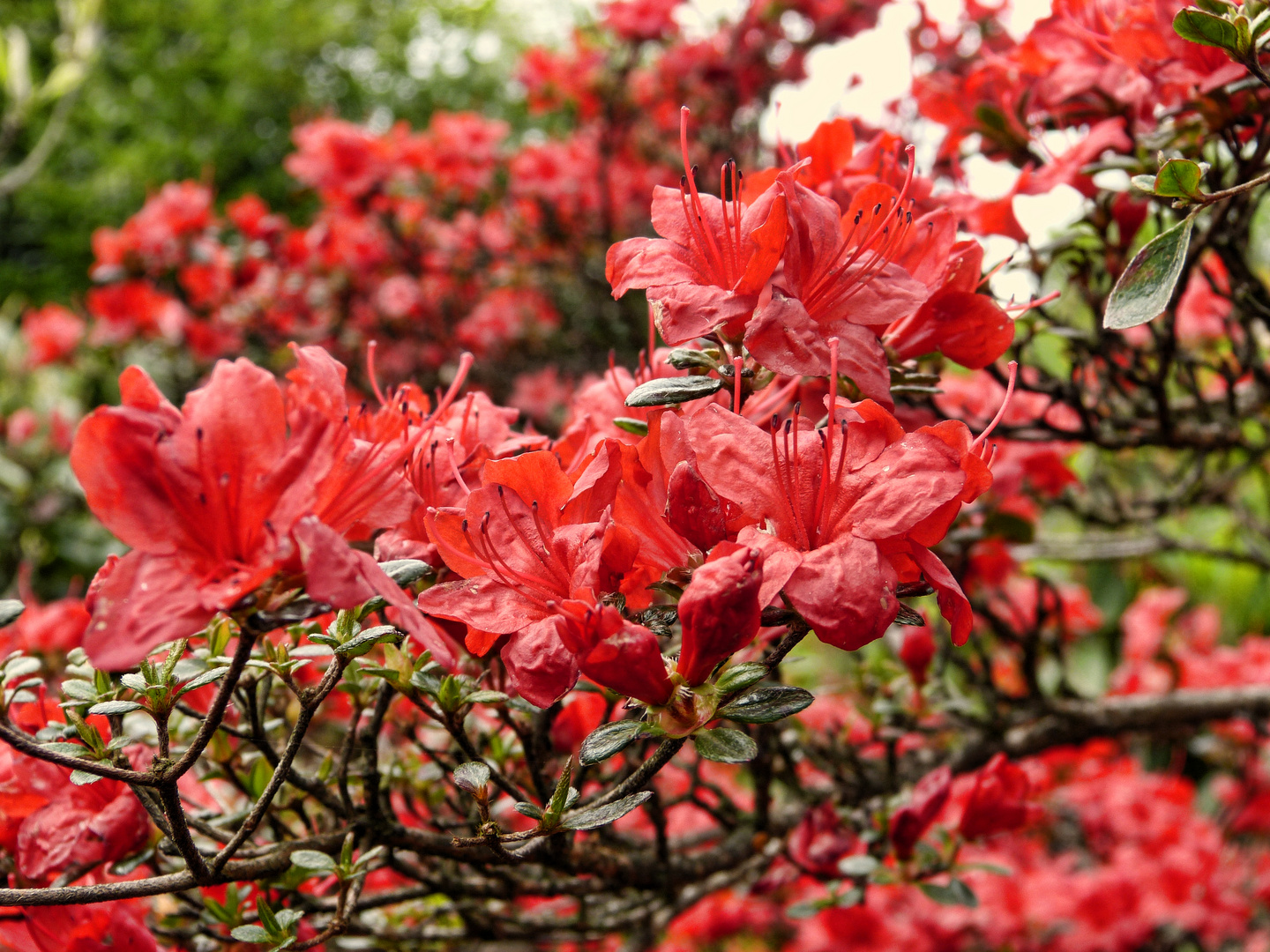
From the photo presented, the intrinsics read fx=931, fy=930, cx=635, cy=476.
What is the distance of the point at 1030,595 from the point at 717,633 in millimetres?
2557

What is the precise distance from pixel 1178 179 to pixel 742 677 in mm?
549

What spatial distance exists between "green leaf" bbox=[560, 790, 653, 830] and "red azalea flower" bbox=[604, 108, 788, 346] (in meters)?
0.35

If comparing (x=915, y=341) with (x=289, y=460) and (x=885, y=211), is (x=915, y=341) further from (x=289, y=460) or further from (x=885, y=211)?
(x=289, y=460)

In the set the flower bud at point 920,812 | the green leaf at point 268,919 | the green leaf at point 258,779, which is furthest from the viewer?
the flower bud at point 920,812

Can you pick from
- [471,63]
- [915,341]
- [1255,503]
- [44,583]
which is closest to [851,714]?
[915,341]

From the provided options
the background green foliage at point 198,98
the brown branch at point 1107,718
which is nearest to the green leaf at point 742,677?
the brown branch at point 1107,718

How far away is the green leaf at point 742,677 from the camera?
2.28 ft

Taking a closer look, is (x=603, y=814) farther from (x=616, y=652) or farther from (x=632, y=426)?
(x=632, y=426)

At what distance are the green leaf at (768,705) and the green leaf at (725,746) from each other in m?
0.01

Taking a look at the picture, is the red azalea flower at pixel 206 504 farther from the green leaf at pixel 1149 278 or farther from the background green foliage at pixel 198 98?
the background green foliage at pixel 198 98

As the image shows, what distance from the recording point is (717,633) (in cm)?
64

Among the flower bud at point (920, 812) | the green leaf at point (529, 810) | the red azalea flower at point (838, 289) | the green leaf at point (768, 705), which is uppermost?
the red azalea flower at point (838, 289)

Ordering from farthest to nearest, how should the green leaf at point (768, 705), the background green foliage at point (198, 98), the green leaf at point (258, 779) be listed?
1. the background green foliage at point (198, 98)
2. the green leaf at point (258, 779)
3. the green leaf at point (768, 705)

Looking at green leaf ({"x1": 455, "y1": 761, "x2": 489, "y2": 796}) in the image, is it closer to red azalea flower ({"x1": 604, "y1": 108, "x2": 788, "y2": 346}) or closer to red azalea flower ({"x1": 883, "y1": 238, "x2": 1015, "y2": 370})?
red azalea flower ({"x1": 604, "y1": 108, "x2": 788, "y2": 346})
